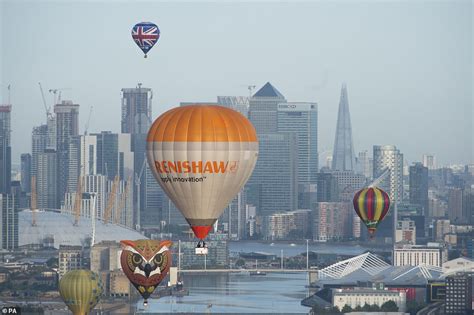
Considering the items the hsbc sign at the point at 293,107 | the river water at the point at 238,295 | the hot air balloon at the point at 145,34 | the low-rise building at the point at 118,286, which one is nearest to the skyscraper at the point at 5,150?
the river water at the point at 238,295

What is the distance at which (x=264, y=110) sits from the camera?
69.6 metres

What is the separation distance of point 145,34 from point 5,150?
101 ft

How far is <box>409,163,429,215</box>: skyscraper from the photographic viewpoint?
207 ft

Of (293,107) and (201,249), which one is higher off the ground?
(293,107)

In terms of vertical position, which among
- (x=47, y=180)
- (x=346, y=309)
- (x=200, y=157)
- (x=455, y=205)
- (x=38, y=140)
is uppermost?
(x=38, y=140)

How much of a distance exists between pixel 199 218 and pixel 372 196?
33.7ft

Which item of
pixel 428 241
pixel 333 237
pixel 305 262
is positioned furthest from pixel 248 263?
pixel 333 237

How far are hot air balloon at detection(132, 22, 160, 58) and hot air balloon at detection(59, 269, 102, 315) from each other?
3.14 metres

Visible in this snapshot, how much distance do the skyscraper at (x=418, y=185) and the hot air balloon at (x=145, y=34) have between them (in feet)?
113

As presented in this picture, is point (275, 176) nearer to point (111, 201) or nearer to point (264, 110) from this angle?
point (264, 110)

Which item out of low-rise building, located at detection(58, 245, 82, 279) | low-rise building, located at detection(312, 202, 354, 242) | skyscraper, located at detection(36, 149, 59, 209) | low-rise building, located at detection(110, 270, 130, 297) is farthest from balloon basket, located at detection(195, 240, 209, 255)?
low-rise building, located at detection(312, 202, 354, 242)

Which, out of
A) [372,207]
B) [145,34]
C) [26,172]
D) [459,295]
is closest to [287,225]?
[26,172]

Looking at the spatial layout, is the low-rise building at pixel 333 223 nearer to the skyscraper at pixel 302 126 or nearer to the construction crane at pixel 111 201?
the construction crane at pixel 111 201

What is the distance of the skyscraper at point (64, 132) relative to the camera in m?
65.0
